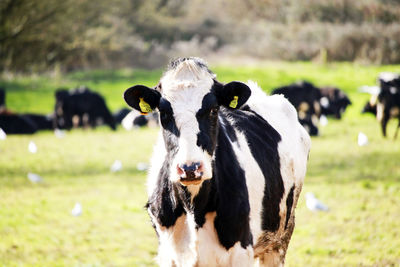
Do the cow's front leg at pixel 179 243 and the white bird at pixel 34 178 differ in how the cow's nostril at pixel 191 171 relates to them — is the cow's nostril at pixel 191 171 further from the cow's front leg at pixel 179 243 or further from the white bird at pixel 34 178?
the white bird at pixel 34 178

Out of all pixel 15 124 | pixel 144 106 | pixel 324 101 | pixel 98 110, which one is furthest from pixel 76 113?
pixel 144 106

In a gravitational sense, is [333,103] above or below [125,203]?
above

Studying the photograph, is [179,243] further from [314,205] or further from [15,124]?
[15,124]

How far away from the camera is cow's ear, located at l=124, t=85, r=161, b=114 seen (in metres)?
4.07

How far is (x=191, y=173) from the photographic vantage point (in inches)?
139

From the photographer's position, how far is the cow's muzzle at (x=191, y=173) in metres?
3.53

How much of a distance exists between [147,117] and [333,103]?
293 inches

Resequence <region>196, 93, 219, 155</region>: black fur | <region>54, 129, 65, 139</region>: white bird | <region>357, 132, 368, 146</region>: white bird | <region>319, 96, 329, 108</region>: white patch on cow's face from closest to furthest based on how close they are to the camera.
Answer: <region>196, 93, 219, 155</region>: black fur, <region>357, 132, 368, 146</region>: white bird, <region>54, 129, 65, 139</region>: white bird, <region>319, 96, 329, 108</region>: white patch on cow's face

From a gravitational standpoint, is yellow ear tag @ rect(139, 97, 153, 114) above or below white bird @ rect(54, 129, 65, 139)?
above

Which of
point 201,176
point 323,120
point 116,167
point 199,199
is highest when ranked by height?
point 201,176

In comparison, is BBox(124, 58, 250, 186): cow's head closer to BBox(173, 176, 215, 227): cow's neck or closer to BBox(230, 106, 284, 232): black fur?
BBox(173, 176, 215, 227): cow's neck

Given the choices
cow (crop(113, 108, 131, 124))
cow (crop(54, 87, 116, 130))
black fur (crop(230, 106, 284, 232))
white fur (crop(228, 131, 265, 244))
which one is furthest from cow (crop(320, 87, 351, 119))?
white fur (crop(228, 131, 265, 244))

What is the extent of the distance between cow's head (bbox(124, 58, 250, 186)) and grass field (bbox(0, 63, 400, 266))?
3201 mm

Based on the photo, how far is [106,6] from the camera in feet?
116
